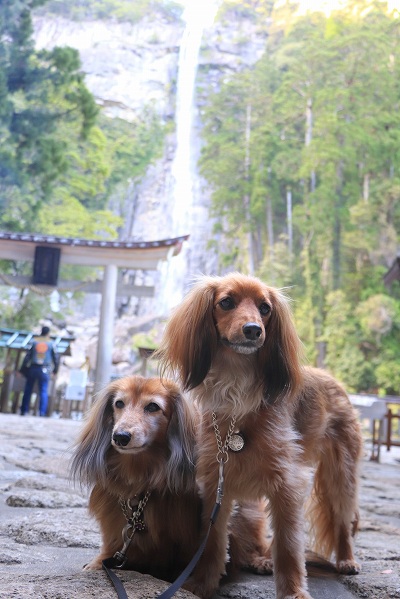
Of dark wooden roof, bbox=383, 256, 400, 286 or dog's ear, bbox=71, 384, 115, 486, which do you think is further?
dark wooden roof, bbox=383, 256, 400, 286

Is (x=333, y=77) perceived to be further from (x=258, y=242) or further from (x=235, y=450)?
(x=235, y=450)

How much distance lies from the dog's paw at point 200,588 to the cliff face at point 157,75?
1171 inches

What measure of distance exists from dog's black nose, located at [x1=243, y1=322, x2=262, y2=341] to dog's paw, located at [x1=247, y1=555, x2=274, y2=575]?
1.03 metres

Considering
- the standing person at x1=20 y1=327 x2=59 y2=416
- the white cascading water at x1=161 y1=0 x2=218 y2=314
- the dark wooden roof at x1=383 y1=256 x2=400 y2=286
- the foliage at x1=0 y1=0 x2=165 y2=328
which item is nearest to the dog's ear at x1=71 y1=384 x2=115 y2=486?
the dark wooden roof at x1=383 y1=256 x2=400 y2=286

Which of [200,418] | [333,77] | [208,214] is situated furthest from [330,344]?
[200,418]

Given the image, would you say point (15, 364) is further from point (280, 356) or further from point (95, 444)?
point (280, 356)

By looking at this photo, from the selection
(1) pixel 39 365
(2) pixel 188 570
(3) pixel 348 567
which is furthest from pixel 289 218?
(2) pixel 188 570

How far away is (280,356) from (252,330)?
248 mm

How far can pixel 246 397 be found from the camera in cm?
208

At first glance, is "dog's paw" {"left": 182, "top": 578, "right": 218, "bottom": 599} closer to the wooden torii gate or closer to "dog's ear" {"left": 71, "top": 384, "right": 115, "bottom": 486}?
"dog's ear" {"left": 71, "top": 384, "right": 115, "bottom": 486}

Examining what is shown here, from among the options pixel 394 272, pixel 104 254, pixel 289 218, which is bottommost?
pixel 394 272

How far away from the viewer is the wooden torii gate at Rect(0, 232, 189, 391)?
12930mm

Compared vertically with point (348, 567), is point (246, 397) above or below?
above

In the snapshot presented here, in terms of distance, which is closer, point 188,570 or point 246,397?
point 188,570
